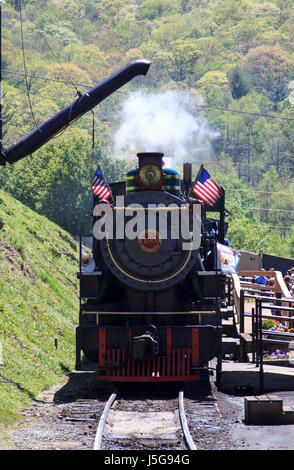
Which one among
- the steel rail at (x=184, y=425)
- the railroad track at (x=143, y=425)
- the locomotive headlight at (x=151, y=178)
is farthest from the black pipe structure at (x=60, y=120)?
the steel rail at (x=184, y=425)

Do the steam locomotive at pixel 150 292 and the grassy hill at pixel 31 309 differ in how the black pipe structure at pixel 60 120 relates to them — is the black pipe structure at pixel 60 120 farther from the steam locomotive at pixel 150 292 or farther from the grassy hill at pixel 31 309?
the grassy hill at pixel 31 309

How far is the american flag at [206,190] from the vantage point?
1577cm

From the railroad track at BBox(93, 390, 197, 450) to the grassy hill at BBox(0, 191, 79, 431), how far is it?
1319 mm

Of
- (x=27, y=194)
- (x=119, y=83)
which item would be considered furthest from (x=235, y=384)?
(x=27, y=194)

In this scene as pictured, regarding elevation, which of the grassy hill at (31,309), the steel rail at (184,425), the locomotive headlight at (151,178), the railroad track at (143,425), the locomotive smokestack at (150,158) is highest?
the locomotive smokestack at (150,158)

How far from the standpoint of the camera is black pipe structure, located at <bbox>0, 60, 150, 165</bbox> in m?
13.7

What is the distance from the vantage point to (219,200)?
54.7 feet

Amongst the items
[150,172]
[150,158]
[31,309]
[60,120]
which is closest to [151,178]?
[150,172]

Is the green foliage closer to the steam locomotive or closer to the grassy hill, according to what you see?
the grassy hill

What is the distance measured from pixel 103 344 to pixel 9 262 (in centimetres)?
689

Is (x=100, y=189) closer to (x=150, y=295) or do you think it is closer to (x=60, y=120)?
(x=60, y=120)

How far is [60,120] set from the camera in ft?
45.7

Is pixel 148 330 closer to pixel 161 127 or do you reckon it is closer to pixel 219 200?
pixel 219 200

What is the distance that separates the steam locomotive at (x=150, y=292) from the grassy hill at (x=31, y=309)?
4.33ft
